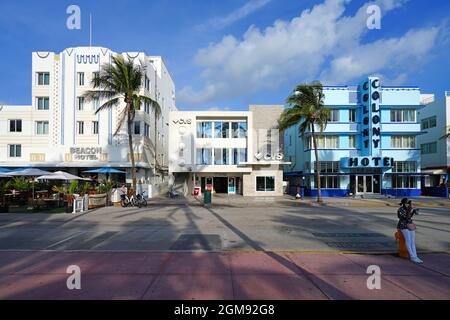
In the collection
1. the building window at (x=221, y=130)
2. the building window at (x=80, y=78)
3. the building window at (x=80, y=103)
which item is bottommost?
the building window at (x=221, y=130)

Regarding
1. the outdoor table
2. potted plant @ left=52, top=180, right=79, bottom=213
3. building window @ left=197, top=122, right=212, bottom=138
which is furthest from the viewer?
building window @ left=197, top=122, right=212, bottom=138

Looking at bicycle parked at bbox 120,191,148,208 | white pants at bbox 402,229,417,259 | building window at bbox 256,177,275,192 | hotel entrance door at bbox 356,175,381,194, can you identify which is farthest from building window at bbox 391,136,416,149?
white pants at bbox 402,229,417,259

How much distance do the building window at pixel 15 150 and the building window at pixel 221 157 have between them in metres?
22.5

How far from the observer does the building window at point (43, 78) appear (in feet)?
107

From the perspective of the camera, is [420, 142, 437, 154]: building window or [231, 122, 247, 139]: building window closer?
[231, 122, 247, 139]: building window

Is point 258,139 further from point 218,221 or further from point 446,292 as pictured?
point 446,292

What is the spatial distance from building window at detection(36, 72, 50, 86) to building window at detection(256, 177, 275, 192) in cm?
2660

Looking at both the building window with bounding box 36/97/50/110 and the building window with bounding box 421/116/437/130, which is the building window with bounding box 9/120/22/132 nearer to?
the building window with bounding box 36/97/50/110

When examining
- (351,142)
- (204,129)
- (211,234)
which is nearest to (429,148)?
(351,142)

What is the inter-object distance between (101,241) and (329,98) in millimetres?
30966

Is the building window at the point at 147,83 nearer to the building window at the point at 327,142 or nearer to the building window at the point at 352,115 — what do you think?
the building window at the point at 327,142

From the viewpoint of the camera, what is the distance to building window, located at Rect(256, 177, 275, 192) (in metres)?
33.6

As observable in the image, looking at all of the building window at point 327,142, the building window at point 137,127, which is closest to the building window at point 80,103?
the building window at point 137,127

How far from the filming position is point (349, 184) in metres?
33.6
